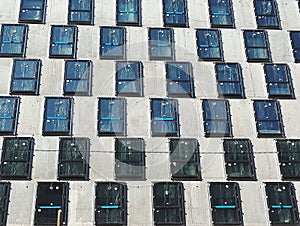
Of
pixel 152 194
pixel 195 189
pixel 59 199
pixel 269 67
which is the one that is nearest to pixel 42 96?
pixel 59 199

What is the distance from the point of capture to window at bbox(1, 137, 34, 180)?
3397 centimetres

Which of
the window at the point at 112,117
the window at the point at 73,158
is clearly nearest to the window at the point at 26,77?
the window at the point at 73,158

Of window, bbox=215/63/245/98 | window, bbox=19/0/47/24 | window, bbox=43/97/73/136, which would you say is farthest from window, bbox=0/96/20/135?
window, bbox=215/63/245/98

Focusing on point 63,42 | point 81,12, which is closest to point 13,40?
point 63,42

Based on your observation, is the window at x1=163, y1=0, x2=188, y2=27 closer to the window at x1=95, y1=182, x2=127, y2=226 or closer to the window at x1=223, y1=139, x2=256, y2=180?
the window at x1=223, y1=139, x2=256, y2=180

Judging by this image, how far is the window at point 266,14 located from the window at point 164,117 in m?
12.3

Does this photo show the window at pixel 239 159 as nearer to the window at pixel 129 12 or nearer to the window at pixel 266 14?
the window at pixel 266 14

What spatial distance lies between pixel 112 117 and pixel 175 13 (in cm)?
1232

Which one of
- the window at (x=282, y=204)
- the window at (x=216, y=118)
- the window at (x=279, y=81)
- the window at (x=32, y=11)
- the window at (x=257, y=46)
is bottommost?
the window at (x=282, y=204)

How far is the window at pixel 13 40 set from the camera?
1532 inches

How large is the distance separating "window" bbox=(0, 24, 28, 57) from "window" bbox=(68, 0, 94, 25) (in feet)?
13.9

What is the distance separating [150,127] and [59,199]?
9029mm

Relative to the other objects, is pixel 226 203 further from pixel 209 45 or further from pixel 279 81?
pixel 209 45

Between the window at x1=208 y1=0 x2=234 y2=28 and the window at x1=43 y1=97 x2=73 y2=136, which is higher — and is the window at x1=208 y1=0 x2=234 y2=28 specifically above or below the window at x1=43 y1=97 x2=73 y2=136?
above
